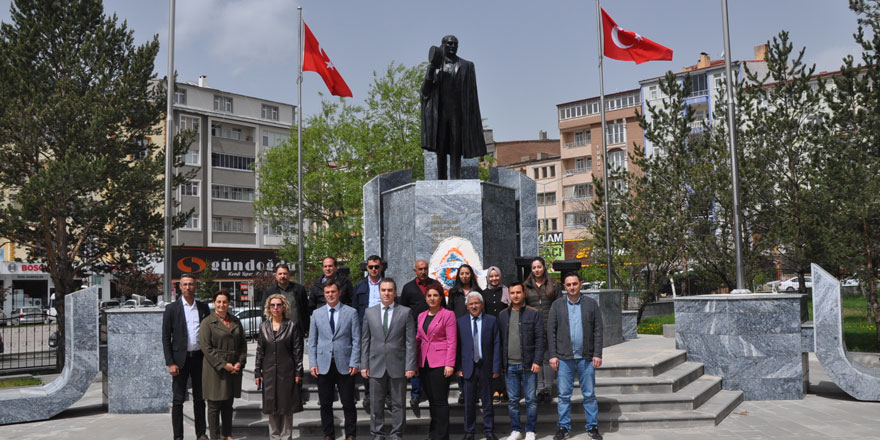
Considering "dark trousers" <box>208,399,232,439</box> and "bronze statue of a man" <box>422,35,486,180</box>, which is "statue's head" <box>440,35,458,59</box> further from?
"dark trousers" <box>208,399,232,439</box>

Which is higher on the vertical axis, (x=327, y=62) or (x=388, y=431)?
(x=327, y=62)

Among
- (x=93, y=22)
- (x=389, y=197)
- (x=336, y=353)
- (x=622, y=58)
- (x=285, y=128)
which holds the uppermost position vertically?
(x=285, y=128)

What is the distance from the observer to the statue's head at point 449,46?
1187 cm

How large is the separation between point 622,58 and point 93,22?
1448 centimetres

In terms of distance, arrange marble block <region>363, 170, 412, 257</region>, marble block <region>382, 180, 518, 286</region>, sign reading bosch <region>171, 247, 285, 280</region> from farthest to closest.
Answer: sign reading bosch <region>171, 247, 285, 280</region>
marble block <region>363, 170, 412, 257</region>
marble block <region>382, 180, 518, 286</region>

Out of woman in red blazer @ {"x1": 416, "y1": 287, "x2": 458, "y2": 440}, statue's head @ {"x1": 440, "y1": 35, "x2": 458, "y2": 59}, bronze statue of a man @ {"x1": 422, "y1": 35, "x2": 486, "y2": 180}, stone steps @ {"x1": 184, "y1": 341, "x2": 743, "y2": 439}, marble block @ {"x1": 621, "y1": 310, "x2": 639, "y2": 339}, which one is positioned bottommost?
stone steps @ {"x1": 184, "y1": 341, "x2": 743, "y2": 439}

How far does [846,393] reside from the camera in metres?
11.0

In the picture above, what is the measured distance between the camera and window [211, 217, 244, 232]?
47.7m

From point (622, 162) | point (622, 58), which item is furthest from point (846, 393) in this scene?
point (622, 162)

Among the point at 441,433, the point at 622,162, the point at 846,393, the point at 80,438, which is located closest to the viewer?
the point at 441,433

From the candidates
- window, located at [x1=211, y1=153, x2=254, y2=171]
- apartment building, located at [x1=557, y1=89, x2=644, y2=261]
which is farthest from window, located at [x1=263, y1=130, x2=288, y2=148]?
apartment building, located at [x1=557, y1=89, x2=644, y2=261]

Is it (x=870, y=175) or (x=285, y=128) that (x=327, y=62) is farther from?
(x=285, y=128)

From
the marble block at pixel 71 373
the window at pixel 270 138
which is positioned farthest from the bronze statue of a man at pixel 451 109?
the window at pixel 270 138

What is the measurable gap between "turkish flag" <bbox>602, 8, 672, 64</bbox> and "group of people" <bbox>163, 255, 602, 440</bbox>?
1079cm
